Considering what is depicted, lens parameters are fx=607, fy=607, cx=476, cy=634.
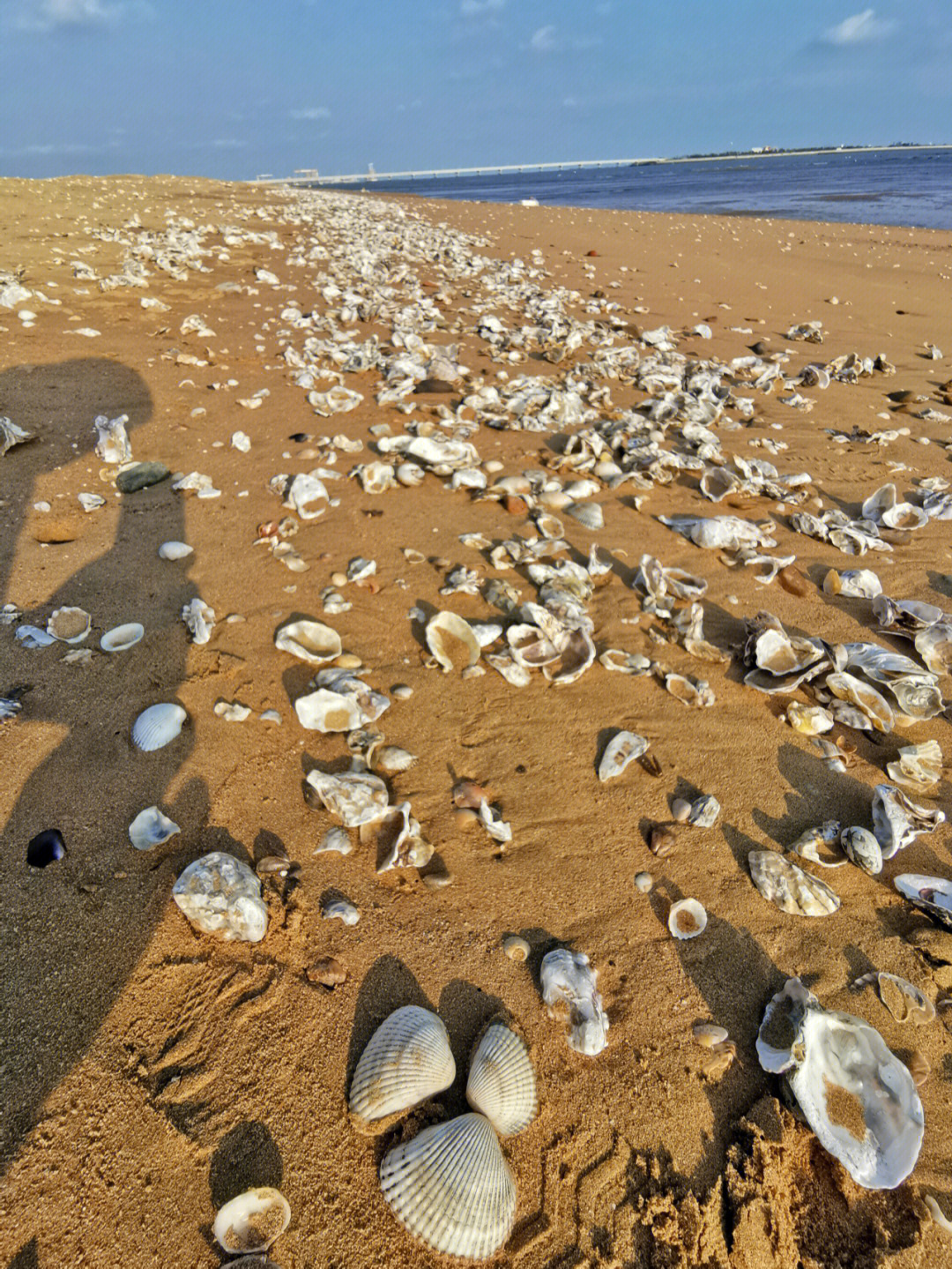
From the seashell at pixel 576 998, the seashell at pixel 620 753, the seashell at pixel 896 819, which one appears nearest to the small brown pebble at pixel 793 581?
the seashell at pixel 896 819

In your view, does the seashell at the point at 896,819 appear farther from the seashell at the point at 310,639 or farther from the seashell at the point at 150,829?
the seashell at the point at 150,829

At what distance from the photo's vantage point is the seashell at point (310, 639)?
322 centimetres

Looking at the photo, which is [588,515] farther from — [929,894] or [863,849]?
[929,894]

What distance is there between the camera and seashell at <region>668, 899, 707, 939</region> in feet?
7.20

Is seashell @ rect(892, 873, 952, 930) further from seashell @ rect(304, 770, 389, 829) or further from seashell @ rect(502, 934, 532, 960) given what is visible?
seashell @ rect(304, 770, 389, 829)

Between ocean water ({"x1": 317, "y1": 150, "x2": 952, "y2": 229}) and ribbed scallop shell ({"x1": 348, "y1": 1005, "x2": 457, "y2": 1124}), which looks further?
ocean water ({"x1": 317, "y1": 150, "x2": 952, "y2": 229})

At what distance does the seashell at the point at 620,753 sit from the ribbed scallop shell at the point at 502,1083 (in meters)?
1.16

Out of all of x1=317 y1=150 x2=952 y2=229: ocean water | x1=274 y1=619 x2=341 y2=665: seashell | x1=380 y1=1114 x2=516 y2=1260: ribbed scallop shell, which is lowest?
x1=380 y1=1114 x2=516 y2=1260: ribbed scallop shell

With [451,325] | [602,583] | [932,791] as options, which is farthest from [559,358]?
[932,791]

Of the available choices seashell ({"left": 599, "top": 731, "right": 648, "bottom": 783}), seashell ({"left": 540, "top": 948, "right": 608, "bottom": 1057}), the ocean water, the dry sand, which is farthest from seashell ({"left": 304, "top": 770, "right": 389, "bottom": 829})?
the ocean water

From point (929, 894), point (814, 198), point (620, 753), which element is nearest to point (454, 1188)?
point (620, 753)

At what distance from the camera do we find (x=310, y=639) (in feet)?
10.8

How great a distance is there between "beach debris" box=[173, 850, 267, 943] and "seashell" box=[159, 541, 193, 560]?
2.43m

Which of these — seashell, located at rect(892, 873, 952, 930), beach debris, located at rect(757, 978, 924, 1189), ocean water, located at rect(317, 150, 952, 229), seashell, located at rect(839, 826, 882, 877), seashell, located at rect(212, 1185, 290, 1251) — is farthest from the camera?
ocean water, located at rect(317, 150, 952, 229)
